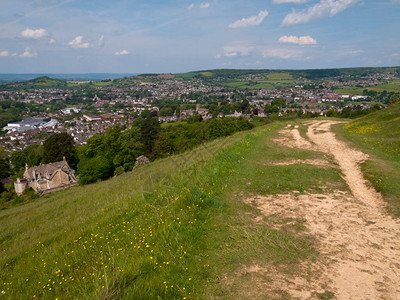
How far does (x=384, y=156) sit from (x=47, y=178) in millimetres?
42092

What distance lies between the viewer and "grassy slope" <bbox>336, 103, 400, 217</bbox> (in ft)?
28.3

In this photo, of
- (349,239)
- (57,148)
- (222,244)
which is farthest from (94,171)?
(349,239)

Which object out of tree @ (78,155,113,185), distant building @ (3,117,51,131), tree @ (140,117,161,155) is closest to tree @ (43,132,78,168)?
tree @ (78,155,113,185)

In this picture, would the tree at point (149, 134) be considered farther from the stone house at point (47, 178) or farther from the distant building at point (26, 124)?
the distant building at point (26, 124)

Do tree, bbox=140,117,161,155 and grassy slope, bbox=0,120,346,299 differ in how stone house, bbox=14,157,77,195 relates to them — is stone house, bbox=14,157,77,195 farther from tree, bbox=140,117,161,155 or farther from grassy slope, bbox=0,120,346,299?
grassy slope, bbox=0,120,346,299

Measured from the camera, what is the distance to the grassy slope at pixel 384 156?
28.3 ft

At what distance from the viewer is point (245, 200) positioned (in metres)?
8.45

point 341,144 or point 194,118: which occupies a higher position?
point 341,144

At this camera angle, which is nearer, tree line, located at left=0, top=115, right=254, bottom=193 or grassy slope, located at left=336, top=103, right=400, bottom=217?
grassy slope, located at left=336, top=103, right=400, bottom=217

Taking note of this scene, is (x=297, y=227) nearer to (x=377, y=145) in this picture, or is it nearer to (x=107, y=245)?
(x=107, y=245)

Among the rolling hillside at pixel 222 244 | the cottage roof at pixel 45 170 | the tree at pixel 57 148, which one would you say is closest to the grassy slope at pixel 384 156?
the rolling hillside at pixel 222 244

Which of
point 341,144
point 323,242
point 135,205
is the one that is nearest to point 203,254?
point 323,242

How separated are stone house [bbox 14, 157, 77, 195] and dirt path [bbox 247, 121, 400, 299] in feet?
128

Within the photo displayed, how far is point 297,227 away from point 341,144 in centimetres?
A: 1260
